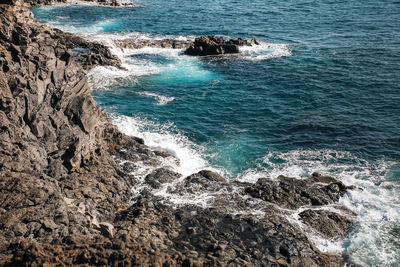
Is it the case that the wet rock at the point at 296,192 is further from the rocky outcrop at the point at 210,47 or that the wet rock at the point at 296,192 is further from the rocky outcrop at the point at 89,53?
the rocky outcrop at the point at 210,47

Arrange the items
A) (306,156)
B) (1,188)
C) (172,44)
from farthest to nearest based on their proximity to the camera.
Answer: (172,44) → (306,156) → (1,188)

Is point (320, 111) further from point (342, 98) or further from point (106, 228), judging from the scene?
point (106, 228)

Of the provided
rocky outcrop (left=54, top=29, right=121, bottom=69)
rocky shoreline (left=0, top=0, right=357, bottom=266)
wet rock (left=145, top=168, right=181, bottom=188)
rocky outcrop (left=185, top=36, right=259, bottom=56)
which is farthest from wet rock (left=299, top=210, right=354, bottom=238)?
rocky outcrop (left=185, top=36, right=259, bottom=56)

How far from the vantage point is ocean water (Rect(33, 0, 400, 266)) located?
31.0 meters

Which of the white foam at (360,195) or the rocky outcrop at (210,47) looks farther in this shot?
the rocky outcrop at (210,47)

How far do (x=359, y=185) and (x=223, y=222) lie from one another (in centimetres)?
1494

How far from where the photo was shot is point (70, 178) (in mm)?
22531

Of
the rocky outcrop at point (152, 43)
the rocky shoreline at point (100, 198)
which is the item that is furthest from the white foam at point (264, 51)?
the rocky shoreline at point (100, 198)

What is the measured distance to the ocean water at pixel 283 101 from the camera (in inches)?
1222

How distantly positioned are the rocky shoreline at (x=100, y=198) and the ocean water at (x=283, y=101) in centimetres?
329

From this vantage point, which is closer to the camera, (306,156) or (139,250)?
(139,250)

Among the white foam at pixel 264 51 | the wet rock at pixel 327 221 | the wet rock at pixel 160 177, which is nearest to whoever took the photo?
the wet rock at pixel 327 221

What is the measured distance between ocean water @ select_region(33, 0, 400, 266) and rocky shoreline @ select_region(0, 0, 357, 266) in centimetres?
329

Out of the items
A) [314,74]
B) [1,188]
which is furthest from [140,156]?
[314,74]
